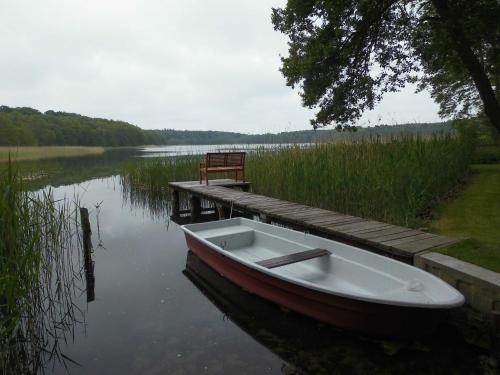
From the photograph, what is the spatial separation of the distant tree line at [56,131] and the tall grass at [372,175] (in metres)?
34.1

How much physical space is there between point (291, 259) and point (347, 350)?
1040 millimetres

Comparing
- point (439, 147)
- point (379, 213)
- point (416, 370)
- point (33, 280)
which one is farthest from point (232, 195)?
point (416, 370)

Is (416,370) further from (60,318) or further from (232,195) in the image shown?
(232,195)

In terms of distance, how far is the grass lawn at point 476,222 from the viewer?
346cm

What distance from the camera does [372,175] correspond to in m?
6.25

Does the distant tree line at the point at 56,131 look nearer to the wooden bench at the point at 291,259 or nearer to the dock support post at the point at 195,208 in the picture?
the dock support post at the point at 195,208

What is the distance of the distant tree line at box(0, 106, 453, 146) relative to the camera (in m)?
9.05

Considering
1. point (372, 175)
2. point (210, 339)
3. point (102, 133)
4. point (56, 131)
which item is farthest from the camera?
point (102, 133)

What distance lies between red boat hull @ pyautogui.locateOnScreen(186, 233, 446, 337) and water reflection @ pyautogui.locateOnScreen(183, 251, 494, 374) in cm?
13

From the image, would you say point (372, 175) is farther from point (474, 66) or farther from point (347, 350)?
point (347, 350)

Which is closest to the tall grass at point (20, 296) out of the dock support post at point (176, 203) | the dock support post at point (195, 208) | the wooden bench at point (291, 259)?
the wooden bench at point (291, 259)

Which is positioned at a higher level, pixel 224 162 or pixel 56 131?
pixel 56 131

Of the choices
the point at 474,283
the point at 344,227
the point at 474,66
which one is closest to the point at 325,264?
the point at 344,227

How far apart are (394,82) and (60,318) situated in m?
7.92
